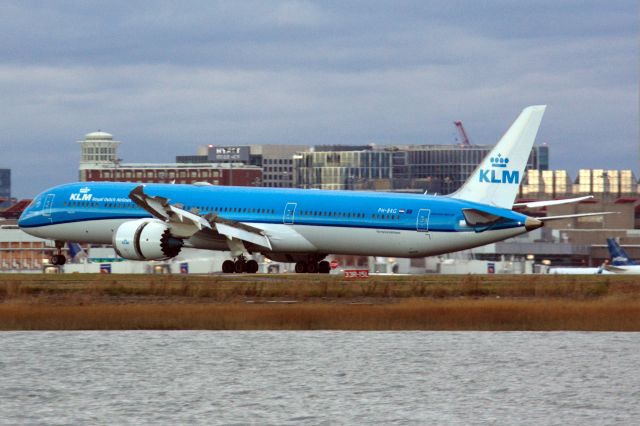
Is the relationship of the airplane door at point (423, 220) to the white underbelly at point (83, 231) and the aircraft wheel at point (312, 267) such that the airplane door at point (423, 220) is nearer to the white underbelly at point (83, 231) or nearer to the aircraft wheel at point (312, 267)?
the aircraft wheel at point (312, 267)

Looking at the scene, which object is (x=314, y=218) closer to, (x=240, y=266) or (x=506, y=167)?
(x=240, y=266)

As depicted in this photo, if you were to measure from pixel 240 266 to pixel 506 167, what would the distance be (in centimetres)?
1356

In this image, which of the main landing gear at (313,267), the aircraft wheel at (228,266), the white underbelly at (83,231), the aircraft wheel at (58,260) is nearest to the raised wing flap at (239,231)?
the aircraft wheel at (228,266)

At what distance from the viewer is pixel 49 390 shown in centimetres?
3934

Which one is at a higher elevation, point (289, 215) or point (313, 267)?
point (289, 215)

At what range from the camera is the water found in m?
35.5

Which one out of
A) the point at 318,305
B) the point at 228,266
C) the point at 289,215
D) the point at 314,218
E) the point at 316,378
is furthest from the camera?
the point at 228,266

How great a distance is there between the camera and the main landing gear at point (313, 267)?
2872 inches

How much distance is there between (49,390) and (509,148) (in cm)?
3435

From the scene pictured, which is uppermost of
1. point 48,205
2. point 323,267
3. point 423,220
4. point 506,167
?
point 506,167

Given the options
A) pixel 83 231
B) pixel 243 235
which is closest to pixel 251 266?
pixel 243 235

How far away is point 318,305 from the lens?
50281 mm

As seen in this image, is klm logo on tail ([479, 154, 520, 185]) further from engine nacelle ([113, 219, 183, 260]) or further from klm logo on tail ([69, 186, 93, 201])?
klm logo on tail ([69, 186, 93, 201])

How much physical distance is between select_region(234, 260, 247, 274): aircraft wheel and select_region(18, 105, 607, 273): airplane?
68 mm
